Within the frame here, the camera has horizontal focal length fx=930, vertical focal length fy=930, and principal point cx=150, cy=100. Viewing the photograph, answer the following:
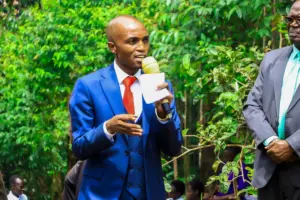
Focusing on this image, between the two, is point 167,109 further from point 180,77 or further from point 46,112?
point 46,112

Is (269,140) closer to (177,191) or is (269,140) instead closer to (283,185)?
(283,185)

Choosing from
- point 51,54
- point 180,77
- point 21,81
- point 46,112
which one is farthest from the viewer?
point 46,112

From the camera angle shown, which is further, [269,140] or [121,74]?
[269,140]

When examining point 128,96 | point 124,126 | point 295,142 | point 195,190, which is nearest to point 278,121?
point 295,142

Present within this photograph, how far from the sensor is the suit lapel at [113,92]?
6.23 meters

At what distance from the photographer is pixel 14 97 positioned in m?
18.4

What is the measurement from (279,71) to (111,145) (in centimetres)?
152

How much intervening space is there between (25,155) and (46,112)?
13.8ft

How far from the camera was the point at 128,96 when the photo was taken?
20.7 feet

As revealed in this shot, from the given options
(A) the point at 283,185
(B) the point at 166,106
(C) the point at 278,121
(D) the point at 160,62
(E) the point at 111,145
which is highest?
(B) the point at 166,106

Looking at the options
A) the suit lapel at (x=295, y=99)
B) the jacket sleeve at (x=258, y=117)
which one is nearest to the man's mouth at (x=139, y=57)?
the jacket sleeve at (x=258, y=117)

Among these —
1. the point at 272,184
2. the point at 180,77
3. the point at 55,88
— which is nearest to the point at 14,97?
the point at 55,88

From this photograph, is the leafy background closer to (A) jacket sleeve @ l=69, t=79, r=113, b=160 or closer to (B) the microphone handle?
(A) jacket sleeve @ l=69, t=79, r=113, b=160

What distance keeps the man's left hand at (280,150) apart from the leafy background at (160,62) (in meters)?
2.68
